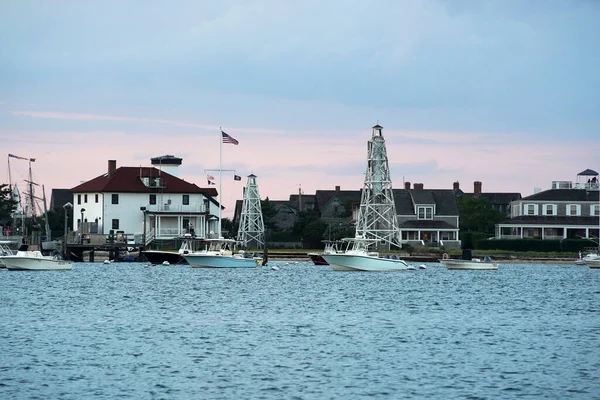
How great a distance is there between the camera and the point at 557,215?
134250 millimetres

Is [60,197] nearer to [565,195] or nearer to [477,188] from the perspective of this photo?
[477,188]

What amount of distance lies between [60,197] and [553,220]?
88773mm

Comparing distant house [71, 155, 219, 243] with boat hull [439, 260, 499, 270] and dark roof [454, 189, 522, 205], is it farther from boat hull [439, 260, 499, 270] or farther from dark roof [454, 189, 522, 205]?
dark roof [454, 189, 522, 205]

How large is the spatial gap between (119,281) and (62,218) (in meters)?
68.7

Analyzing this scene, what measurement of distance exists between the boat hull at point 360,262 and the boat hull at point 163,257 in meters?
16.1

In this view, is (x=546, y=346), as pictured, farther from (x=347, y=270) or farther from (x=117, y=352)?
(x=347, y=270)

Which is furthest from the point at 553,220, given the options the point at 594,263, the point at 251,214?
the point at 251,214

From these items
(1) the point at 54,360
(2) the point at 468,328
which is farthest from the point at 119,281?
(1) the point at 54,360

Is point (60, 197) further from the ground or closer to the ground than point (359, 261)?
further from the ground

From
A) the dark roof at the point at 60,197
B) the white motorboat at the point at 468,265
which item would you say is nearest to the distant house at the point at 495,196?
the dark roof at the point at 60,197

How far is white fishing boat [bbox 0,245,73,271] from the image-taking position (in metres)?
89.0

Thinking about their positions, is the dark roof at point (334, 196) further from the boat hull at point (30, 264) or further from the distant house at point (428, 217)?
the boat hull at point (30, 264)

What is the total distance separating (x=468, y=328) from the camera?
1864 inches

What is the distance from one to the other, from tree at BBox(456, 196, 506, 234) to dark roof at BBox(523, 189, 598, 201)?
11.0m
